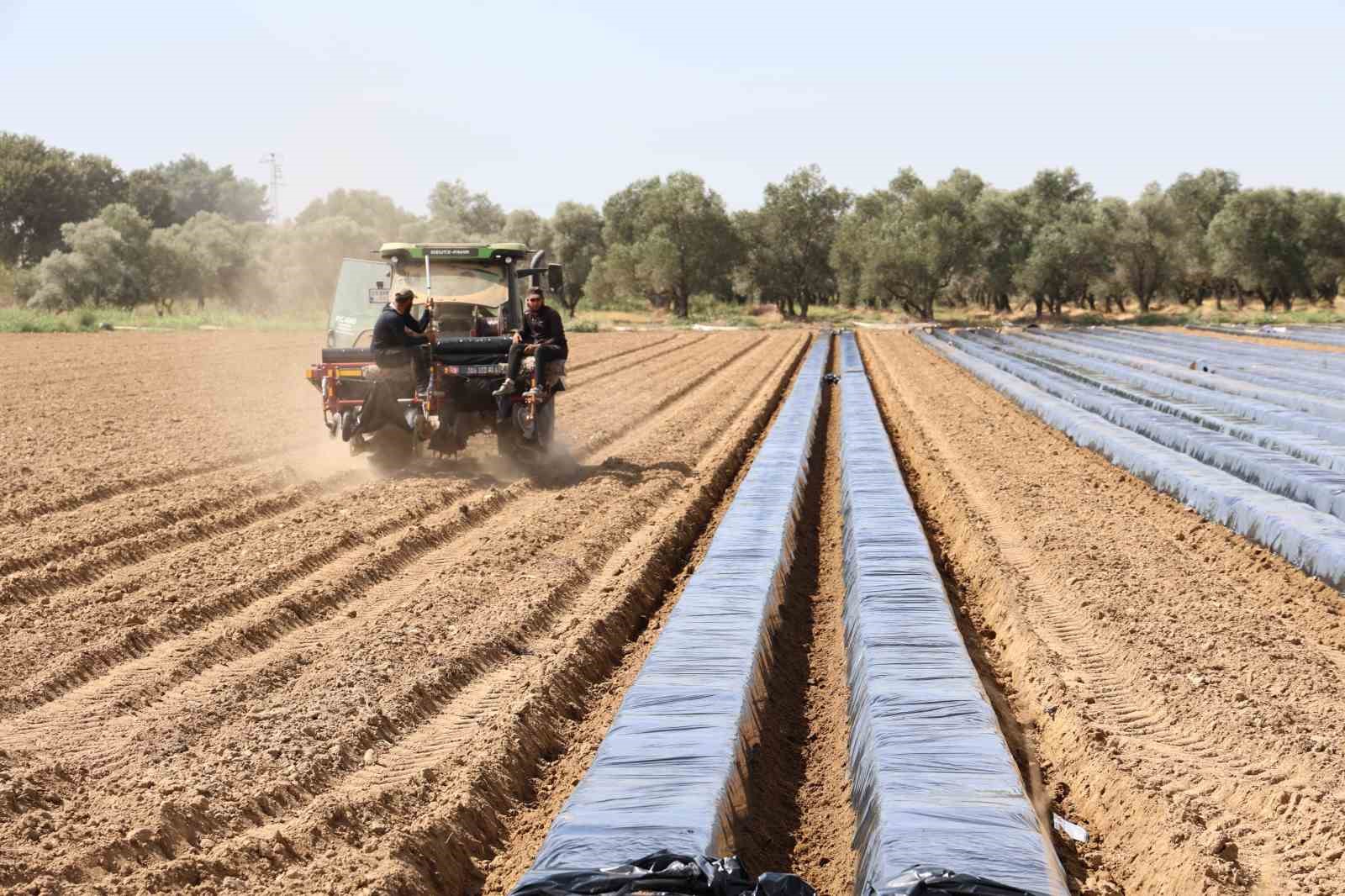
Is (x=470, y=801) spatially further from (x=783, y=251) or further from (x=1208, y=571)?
(x=783, y=251)

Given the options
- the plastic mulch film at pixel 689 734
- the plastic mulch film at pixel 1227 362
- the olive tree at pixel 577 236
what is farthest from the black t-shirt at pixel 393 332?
the olive tree at pixel 577 236

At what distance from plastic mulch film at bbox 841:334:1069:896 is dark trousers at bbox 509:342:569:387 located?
190 inches

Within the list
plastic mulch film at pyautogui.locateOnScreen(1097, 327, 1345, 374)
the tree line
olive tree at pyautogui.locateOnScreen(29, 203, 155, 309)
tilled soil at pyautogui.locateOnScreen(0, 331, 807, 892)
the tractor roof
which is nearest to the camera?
tilled soil at pyautogui.locateOnScreen(0, 331, 807, 892)

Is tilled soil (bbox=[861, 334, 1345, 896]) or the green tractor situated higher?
the green tractor

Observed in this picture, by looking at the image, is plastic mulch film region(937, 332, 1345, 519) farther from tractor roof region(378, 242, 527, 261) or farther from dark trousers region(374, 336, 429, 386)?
dark trousers region(374, 336, 429, 386)

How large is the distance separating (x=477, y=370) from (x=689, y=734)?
7715 mm

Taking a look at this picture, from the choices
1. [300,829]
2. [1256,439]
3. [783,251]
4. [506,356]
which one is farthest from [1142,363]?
[783,251]

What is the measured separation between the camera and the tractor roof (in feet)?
42.1

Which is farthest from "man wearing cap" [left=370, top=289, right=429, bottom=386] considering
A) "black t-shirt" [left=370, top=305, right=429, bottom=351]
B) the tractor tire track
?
the tractor tire track

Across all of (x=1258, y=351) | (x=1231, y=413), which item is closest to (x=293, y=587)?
(x=1231, y=413)

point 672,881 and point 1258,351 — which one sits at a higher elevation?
point 1258,351

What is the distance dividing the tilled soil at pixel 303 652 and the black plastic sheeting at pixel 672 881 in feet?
2.21

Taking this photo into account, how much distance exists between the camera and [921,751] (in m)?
4.81

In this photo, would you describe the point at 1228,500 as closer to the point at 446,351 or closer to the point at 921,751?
the point at 921,751
